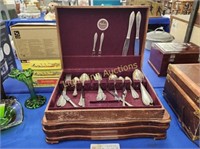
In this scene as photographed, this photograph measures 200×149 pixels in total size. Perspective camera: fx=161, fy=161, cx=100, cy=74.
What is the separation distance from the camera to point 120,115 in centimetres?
43

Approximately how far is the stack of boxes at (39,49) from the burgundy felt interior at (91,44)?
0.04 meters

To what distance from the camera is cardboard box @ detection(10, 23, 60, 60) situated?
63 centimetres

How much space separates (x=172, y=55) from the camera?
74 centimetres

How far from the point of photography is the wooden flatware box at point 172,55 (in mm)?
743

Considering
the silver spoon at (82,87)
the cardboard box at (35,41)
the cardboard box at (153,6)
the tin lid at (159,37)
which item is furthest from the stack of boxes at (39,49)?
the cardboard box at (153,6)

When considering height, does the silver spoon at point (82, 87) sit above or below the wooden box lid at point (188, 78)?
below

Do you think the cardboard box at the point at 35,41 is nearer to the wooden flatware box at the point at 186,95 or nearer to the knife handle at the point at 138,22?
the knife handle at the point at 138,22

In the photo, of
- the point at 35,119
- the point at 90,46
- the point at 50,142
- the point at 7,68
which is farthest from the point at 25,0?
the point at 50,142

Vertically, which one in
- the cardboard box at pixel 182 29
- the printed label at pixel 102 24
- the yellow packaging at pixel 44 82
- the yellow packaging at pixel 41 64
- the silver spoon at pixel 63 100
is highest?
the printed label at pixel 102 24

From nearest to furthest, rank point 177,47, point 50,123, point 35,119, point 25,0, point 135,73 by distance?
point 50,123, point 35,119, point 135,73, point 177,47, point 25,0

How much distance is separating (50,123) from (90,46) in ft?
1.20

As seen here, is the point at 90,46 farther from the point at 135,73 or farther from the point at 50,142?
the point at 50,142

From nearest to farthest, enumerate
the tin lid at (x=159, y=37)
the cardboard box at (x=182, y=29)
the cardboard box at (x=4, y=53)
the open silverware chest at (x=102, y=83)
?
the open silverware chest at (x=102, y=83), the cardboard box at (x=4, y=53), the cardboard box at (x=182, y=29), the tin lid at (x=159, y=37)

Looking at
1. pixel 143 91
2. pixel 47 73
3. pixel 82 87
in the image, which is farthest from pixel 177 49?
pixel 47 73
